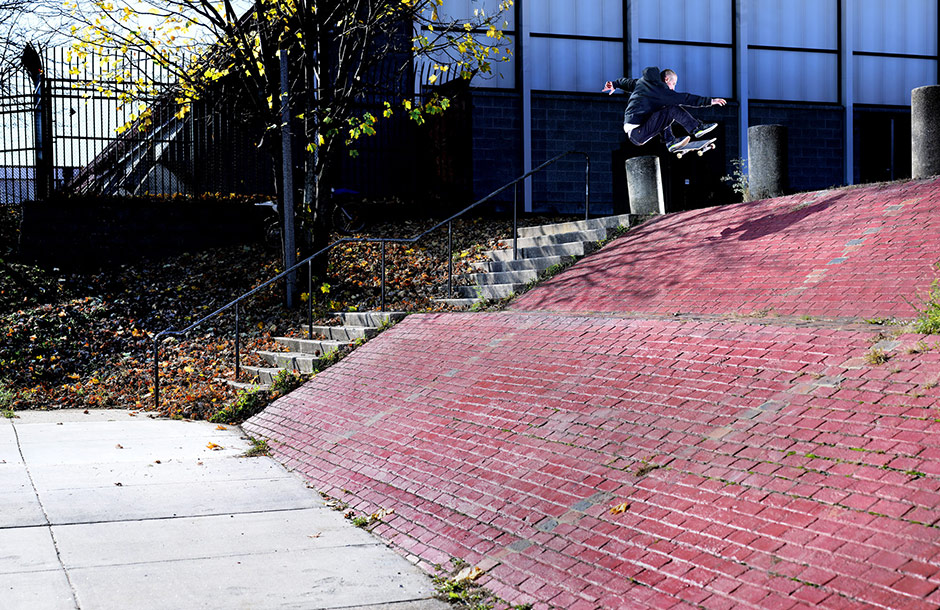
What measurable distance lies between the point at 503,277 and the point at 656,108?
376 centimetres

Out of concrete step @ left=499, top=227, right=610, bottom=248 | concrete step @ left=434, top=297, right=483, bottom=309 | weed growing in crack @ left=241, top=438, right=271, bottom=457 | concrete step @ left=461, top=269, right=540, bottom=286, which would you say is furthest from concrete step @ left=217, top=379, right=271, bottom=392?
concrete step @ left=499, top=227, right=610, bottom=248

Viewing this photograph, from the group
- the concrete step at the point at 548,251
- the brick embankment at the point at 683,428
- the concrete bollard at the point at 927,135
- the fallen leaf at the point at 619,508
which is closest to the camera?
the brick embankment at the point at 683,428

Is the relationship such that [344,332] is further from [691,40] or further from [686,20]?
[686,20]

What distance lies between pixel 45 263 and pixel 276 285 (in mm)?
4603

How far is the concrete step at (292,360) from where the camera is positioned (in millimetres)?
11852

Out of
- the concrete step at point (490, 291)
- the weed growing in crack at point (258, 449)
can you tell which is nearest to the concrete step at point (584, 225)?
the concrete step at point (490, 291)

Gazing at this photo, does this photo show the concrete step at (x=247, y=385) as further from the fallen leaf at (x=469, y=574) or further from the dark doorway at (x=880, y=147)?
the dark doorway at (x=880, y=147)

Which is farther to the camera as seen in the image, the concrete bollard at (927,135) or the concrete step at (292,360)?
the concrete step at (292,360)

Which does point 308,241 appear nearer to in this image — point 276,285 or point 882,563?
point 276,285

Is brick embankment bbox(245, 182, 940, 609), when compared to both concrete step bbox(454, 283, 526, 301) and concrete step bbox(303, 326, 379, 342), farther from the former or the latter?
concrete step bbox(454, 283, 526, 301)

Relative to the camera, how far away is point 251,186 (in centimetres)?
1917

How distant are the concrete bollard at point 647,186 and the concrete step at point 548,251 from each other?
1.30 metres

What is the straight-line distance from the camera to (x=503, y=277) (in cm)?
1316

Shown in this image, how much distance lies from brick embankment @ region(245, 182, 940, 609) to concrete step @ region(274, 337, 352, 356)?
0.75 metres
